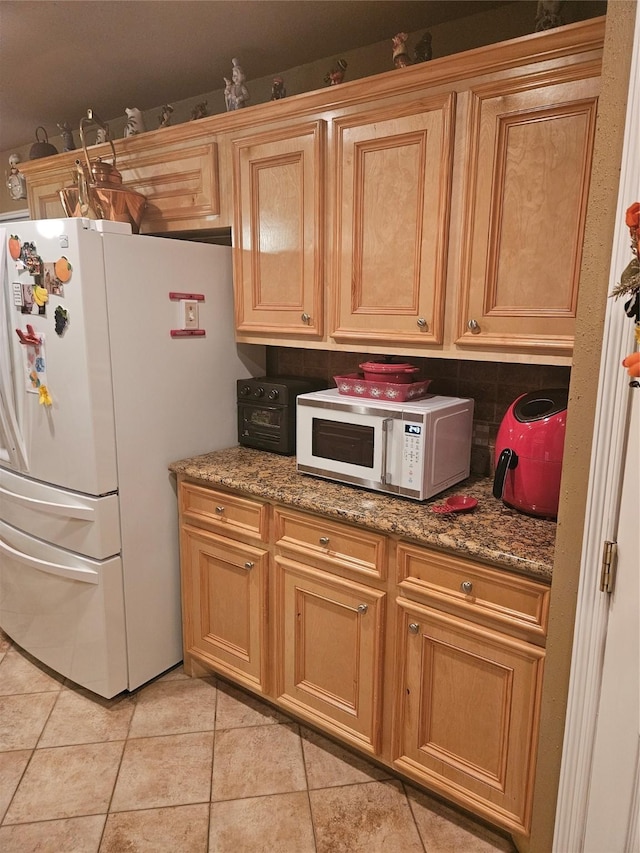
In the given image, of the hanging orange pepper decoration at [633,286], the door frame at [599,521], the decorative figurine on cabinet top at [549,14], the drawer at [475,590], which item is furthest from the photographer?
the decorative figurine on cabinet top at [549,14]

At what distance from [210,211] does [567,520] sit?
1719mm

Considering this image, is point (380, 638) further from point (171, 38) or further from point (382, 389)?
point (171, 38)

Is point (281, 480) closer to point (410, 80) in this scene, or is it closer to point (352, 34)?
point (410, 80)

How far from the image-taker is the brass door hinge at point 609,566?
1.04 meters

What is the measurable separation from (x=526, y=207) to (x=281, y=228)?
0.86 meters

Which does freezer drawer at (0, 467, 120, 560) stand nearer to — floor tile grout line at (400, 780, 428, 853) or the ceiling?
floor tile grout line at (400, 780, 428, 853)

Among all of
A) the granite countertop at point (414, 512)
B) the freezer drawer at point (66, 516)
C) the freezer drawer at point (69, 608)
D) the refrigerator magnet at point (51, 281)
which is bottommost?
the freezer drawer at point (69, 608)

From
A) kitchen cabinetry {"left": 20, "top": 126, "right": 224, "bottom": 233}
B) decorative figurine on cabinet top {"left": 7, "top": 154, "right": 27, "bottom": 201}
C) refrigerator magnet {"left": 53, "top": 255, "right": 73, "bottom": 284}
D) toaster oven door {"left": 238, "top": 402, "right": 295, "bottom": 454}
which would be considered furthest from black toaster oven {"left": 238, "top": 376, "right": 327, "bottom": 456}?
decorative figurine on cabinet top {"left": 7, "top": 154, "right": 27, "bottom": 201}

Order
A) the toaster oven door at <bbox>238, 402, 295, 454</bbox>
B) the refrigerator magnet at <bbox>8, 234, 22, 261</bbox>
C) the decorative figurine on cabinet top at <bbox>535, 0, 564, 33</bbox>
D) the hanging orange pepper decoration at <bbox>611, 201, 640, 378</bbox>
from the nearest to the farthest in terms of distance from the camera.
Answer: the hanging orange pepper decoration at <bbox>611, 201, 640, 378</bbox>
the decorative figurine on cabinet top at <bbox>535, 0, 564, 33</bbox>
the refrigerator magnet at <bbox>8, 234, 22, 261</bbox>
the toaster oven door at <bbox>238, 402, 295, 454</bbox>

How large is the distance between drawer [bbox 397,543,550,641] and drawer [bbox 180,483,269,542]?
1.78 feet

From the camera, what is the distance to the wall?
1721mm

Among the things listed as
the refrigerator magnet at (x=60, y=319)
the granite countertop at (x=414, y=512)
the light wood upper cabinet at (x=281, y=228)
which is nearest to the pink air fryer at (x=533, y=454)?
the granite countertop at (x=414, y=512)

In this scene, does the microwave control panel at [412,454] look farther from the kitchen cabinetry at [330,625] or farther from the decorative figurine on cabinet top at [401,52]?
the decorative figurine on cabinet top at [401,52]

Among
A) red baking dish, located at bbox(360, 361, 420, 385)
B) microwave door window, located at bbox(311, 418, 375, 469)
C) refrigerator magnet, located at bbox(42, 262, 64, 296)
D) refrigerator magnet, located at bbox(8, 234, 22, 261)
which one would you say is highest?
refrigerator magnet, located at bbox(8, 234, 22, 261)
